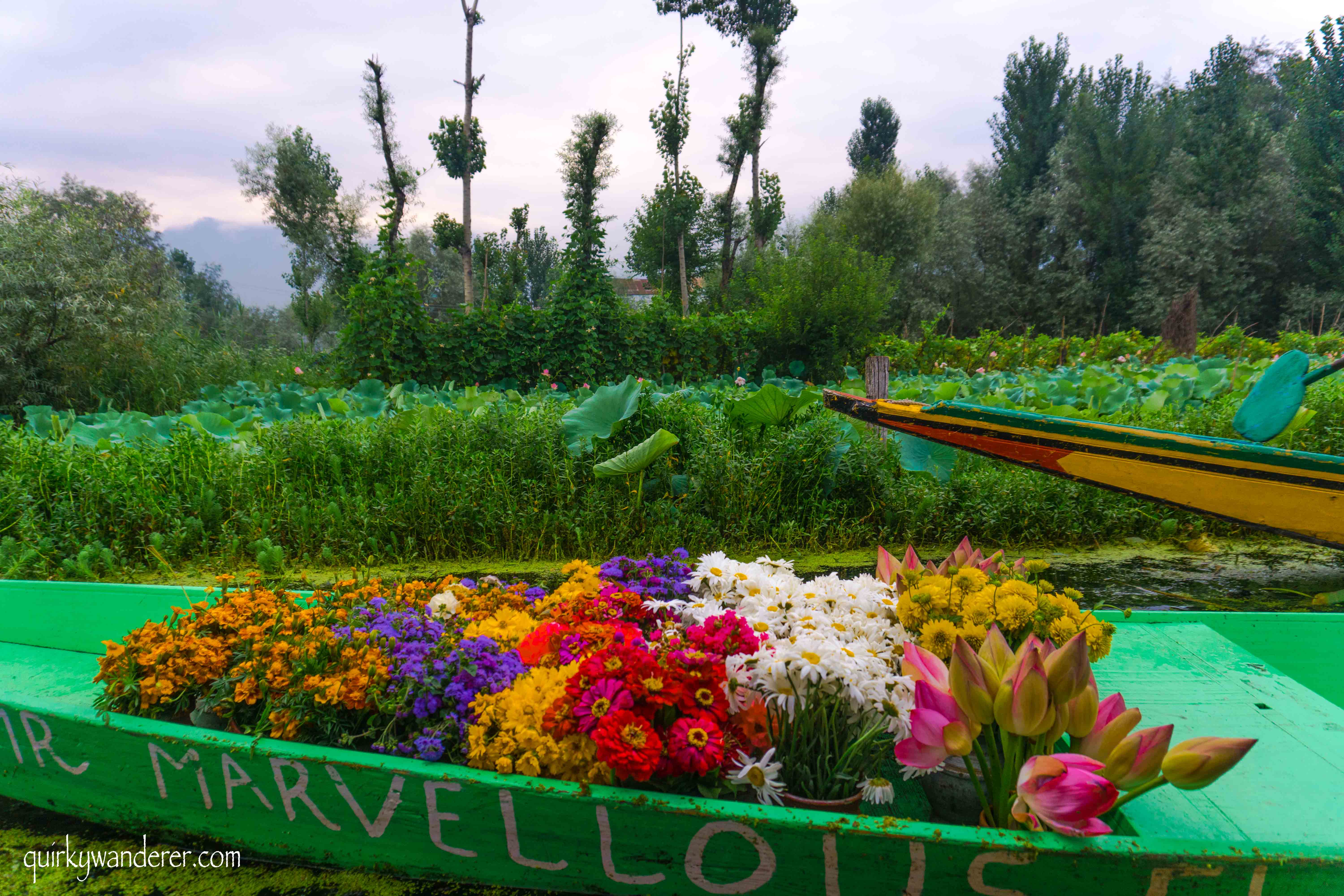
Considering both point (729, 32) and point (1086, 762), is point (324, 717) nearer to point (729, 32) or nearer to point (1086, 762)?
point (1086, 762)

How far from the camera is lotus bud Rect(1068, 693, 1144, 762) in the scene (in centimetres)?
93

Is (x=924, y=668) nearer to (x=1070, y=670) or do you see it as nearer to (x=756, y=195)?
(x=1070, y=670)

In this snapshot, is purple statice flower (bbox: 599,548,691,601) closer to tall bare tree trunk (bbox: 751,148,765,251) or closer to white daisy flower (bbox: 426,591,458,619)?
white daisy flower (bbox: 426,591,458,619)

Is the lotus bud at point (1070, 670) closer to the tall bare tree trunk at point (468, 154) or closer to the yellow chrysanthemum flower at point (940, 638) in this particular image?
the yellow chrysanthemum flower at point (940, 638)

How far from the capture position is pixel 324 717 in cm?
122

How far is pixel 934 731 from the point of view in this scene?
0.95m

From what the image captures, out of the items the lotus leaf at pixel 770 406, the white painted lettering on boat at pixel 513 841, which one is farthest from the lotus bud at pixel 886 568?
the lotus leaf at pixel 770 406

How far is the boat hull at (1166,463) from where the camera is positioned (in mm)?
2154

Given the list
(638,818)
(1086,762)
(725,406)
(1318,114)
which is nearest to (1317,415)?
(725,406)

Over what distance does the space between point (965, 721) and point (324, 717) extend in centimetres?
111

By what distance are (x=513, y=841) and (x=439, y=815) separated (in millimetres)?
130

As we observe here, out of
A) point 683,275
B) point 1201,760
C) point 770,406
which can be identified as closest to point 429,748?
point 1201,760

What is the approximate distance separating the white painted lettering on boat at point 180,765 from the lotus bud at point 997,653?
4.43ft

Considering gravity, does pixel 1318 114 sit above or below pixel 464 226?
above
